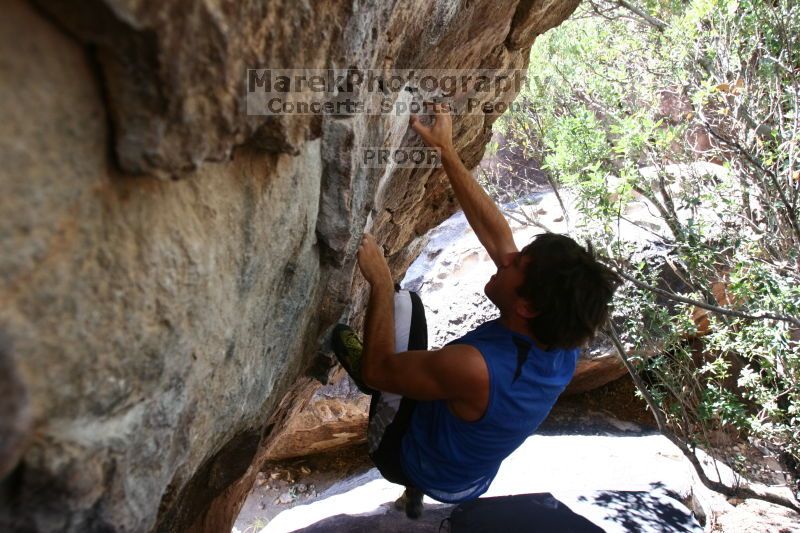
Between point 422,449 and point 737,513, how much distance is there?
427cm

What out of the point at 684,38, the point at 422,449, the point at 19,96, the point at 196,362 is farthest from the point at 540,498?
Answer: the point at 684,38

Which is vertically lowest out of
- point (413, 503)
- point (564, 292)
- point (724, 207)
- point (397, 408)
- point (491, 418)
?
point (413, 503)

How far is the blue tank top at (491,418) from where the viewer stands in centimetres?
247

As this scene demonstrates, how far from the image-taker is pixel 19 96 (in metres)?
1.00

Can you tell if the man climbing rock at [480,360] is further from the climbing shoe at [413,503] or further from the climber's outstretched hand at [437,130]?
the climbing shoe at [413,503]

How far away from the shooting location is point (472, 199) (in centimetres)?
313

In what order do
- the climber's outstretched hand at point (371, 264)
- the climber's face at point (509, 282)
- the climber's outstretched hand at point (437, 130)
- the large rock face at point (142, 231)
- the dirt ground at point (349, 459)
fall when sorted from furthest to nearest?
1. the dirt ground at point (349, 459)
2. the climber's outstretched hand at point (437, 130)
3. the climber's outstretched hand at point (371, 264)
4. the climber's face at point (509, 282)
5. the large rock face at point (142, 231)

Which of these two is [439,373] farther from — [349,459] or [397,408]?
[349,459]

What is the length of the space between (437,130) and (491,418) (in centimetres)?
163

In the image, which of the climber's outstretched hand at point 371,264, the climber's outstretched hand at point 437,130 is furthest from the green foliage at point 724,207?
the climber's outstretched hand at point 371,264

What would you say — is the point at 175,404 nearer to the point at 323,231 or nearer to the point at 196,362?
the point at 196,362

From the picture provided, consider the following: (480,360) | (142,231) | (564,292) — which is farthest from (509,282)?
(142,231)

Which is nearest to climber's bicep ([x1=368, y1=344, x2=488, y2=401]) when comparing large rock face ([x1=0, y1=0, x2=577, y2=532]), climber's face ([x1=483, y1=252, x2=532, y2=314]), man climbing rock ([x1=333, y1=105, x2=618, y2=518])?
man climbing rock ([x1=333, y1=105, x2=618, y2=518])

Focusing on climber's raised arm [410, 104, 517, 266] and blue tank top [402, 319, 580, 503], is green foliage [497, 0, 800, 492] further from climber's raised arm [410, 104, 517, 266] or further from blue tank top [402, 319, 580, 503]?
blue tank top [402, 319, 580, 503]
